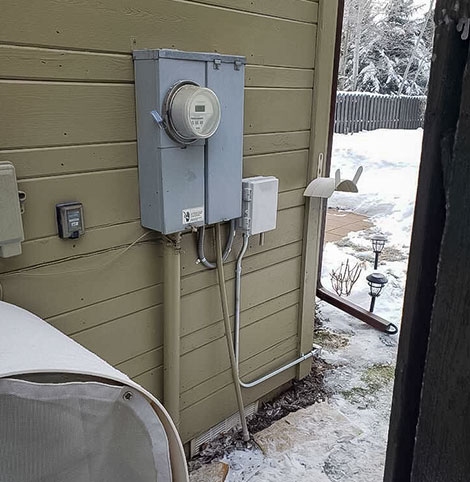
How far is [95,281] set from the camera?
1.74 meters

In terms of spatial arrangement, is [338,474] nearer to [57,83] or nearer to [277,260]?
[277,260]

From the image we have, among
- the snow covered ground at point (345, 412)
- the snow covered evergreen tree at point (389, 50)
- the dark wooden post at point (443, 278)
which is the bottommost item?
the snow covered ground at point (345, 412)

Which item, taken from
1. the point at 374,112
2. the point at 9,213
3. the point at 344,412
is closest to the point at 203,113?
the point at 9,213

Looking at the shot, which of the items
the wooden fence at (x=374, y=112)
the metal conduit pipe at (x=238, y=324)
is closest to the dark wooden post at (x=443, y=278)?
the metal conduit pipe at (x=238, y=324)

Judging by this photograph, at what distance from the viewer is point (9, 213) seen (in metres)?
1.36

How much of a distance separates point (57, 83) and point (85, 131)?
0.17 meters

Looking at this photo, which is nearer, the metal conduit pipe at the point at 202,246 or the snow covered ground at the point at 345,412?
the metal conduit pipe at the point at 202,246

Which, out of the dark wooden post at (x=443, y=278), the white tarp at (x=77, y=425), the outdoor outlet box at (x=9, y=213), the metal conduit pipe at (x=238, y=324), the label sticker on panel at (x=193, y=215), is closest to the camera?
the dark wooden post at (x=443, y=278)

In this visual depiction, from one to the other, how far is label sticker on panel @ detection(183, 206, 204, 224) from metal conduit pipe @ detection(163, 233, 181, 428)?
74mm

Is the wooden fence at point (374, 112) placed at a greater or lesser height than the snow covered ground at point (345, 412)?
greater

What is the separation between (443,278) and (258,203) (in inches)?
63.7

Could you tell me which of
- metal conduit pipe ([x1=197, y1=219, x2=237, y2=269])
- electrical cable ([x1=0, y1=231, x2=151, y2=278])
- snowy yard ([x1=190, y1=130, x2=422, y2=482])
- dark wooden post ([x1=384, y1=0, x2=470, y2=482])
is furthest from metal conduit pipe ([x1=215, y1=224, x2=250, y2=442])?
dark wooden post ([x1=384, y1=0, x2=470, y2=482])

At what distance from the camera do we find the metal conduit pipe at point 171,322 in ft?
6.16

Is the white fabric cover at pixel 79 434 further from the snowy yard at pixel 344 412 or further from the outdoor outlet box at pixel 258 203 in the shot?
the snowy yard at pixel 344 412
